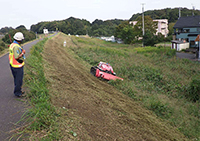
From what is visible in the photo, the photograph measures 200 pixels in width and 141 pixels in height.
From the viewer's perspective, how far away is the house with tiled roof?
42.8 m

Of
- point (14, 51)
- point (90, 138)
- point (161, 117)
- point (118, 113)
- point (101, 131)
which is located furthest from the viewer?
point (161, 117)

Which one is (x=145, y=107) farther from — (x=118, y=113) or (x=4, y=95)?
(x=4, y=95)

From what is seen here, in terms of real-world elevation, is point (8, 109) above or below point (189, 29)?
below

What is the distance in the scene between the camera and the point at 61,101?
5816 mm

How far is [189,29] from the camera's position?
44.0 metres

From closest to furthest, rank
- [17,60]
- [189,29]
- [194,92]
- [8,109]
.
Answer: [8,109] → [17,60] → [194,92] → [189,29]

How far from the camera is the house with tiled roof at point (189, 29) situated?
42.8 m

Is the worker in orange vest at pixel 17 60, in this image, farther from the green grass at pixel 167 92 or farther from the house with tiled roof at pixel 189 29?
the house with tiled roof at pixel 189 29

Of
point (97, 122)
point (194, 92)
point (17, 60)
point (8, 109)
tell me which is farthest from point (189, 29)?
point (8, 109)

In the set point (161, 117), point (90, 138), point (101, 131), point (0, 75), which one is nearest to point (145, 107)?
point (161, 117)

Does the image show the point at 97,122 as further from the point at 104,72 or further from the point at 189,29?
the point at 189,29

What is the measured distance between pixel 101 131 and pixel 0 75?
6542mm

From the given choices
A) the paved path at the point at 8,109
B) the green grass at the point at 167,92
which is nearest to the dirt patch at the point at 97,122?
the paved path at the point at 8,109

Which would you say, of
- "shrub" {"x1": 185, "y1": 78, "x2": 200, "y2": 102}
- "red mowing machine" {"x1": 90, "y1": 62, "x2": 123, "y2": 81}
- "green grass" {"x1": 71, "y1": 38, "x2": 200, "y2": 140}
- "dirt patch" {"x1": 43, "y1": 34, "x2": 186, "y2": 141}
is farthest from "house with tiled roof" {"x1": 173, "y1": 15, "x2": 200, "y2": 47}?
"dirt patch" {"x1": 43, "y1": 34, "x2": 186, "y2": 141}
